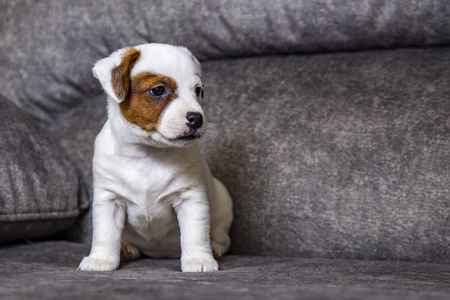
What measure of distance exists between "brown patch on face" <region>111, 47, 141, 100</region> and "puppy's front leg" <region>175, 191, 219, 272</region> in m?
0.36

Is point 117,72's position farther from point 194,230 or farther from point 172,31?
point 172,31

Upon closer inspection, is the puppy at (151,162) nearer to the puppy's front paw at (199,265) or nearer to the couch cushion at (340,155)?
the puppy's front paw at (199,265)

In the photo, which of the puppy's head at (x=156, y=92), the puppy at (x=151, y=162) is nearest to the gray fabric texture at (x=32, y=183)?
the puppy at (x=151, y=162)

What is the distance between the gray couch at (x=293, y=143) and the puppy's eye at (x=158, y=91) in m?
0.49

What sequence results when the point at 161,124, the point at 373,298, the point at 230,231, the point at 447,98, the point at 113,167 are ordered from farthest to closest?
the point at 230,231 → the point at 447,98 → the point at 113,167 → the point at 161,124 → the point at 373,298

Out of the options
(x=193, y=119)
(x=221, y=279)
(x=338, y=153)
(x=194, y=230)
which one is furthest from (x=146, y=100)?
(x=338, y=153)

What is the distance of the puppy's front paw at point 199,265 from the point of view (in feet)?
5.44

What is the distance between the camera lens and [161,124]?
162cm

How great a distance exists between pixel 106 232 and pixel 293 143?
2.40 feet

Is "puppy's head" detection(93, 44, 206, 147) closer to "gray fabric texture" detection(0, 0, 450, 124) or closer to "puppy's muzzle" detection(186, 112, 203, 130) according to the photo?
"puppy's muzzle" detection(186, 112, 203, 130)

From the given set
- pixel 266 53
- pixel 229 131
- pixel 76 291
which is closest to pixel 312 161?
pixel 229 131

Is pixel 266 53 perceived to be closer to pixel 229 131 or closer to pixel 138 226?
pixel 229 131

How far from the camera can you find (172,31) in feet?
7.97

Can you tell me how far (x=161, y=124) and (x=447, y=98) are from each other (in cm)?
95
